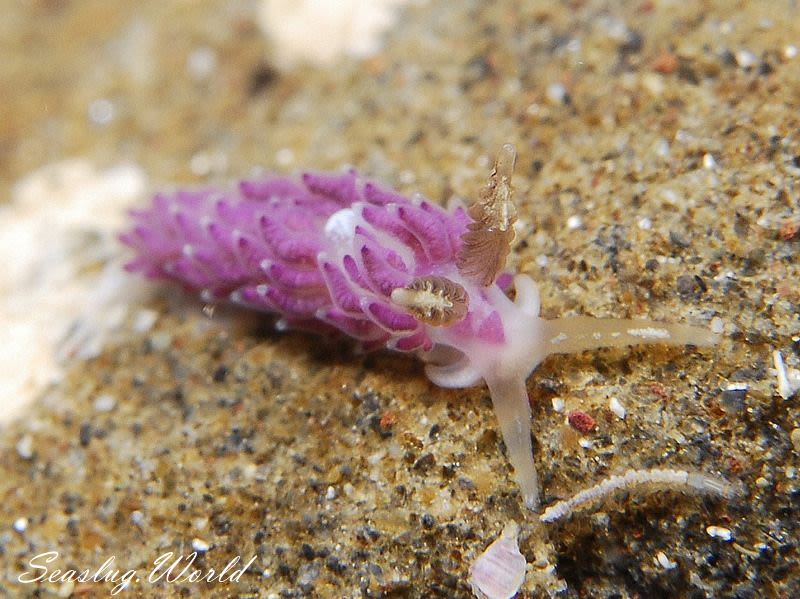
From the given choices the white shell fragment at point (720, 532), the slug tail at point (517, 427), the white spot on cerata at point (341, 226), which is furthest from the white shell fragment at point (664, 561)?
the white spot on cerata at point (341, 226)

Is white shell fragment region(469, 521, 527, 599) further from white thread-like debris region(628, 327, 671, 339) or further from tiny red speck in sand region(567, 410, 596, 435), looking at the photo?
white thread-like debris region(628, 327, 671, 339)

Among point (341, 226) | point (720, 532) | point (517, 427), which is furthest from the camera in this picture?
point (341, 226)

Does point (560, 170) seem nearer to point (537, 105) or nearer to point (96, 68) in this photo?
point (537, 105)

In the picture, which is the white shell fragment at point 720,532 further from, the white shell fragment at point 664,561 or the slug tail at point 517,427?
the slug tail at point 517,427

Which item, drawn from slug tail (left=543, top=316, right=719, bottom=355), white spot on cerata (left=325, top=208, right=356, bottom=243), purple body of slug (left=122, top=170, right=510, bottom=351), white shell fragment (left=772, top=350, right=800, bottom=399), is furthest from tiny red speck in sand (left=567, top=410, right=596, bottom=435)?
white spot on cerata (left=325, top=208, right=356, bottom=243)

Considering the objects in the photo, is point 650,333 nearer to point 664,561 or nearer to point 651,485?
point 651,485

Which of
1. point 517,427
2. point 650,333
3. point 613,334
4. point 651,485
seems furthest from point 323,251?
point 651,485

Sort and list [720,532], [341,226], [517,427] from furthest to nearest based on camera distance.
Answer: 1. [341,226]
2. [517,427]
3. [720,532]
